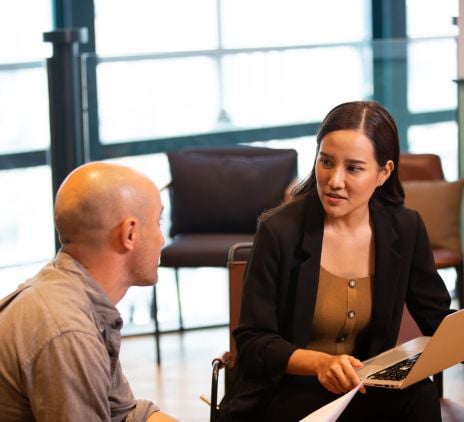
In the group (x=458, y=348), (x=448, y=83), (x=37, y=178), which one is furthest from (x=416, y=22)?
(x=458, y=348)

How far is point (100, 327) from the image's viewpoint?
6.43ft

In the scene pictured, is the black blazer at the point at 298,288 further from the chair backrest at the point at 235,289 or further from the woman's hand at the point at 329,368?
the chair backrest at the point at 235,289

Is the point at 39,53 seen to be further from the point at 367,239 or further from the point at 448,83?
the point at 367,239

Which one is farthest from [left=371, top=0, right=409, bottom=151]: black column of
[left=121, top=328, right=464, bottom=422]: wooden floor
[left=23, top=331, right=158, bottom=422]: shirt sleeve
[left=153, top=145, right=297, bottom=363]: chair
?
[left=23, top=331, right=158, bottom=422]: shirt sleeve

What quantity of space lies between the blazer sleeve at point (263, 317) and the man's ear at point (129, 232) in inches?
24.8

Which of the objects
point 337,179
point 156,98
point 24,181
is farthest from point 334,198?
point 24,181

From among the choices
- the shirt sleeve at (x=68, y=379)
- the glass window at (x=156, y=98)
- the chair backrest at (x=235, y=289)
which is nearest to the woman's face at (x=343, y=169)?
the chair backrest at (x=235, y=289)

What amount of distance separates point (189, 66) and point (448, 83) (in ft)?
4.28

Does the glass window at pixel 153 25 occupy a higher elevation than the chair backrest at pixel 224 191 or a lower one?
higher

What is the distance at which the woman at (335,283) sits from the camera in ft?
8.44

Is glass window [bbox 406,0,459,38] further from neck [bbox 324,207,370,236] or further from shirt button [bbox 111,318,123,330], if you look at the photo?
shirt button [bbox 111,318,123,330]

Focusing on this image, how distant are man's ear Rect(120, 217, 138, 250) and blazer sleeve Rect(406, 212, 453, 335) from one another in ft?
3.14

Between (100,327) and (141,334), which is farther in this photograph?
(141,334)

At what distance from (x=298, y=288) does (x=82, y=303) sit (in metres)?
0.80
